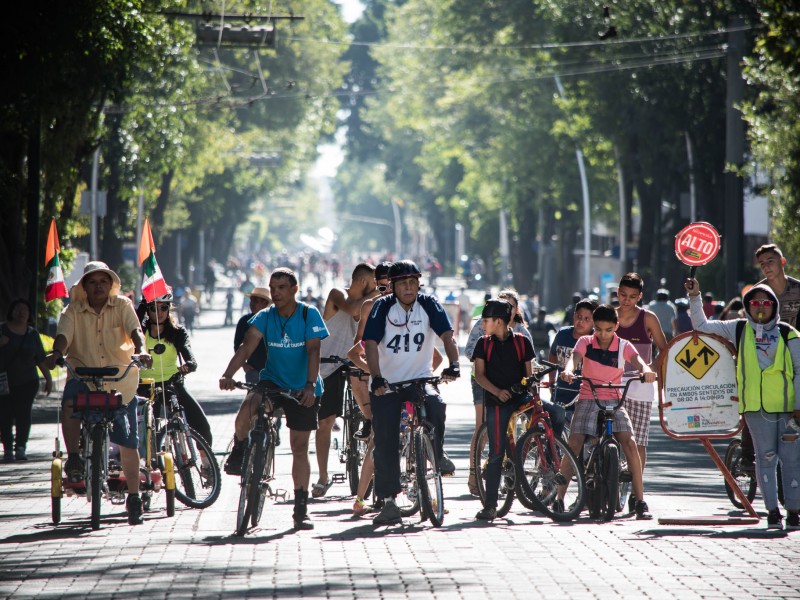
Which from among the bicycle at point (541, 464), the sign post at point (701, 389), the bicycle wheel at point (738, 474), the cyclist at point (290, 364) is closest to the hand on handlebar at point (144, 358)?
the cyclist at point (290, 364)

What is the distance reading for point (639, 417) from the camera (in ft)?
36.8

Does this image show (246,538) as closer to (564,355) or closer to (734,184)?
(564,355)

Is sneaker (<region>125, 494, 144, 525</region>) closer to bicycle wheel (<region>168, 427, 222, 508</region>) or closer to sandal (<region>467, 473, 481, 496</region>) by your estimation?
bicycle wheel (<region>168, 427, 222, 508</region>)

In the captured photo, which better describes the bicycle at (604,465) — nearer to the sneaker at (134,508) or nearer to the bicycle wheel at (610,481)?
the bicycle wheel at (610,481)

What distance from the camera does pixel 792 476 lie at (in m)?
10.3

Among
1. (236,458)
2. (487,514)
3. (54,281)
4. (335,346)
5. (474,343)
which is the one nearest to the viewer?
(236,458)

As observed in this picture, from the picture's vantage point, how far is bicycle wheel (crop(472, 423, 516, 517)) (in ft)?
35.5

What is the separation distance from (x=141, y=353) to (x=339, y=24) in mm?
57139

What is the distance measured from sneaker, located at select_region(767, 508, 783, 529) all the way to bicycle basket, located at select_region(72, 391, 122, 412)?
13.8ft

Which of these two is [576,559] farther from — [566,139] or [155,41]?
[566,139]

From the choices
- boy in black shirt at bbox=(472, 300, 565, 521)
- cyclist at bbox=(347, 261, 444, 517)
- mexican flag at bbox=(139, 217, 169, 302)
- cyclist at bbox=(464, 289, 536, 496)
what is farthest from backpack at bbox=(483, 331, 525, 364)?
mexican flag at bbox=(139, 217, 169, 302)

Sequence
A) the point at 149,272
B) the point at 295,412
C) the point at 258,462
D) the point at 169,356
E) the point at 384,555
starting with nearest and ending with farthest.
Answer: the point at 384,555
the point at 258,462
the point at 295,412
the point at 169,356
the point at 149,272

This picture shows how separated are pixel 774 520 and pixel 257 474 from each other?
10.9 feet

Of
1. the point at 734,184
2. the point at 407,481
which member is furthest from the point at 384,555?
the point at 734,184
